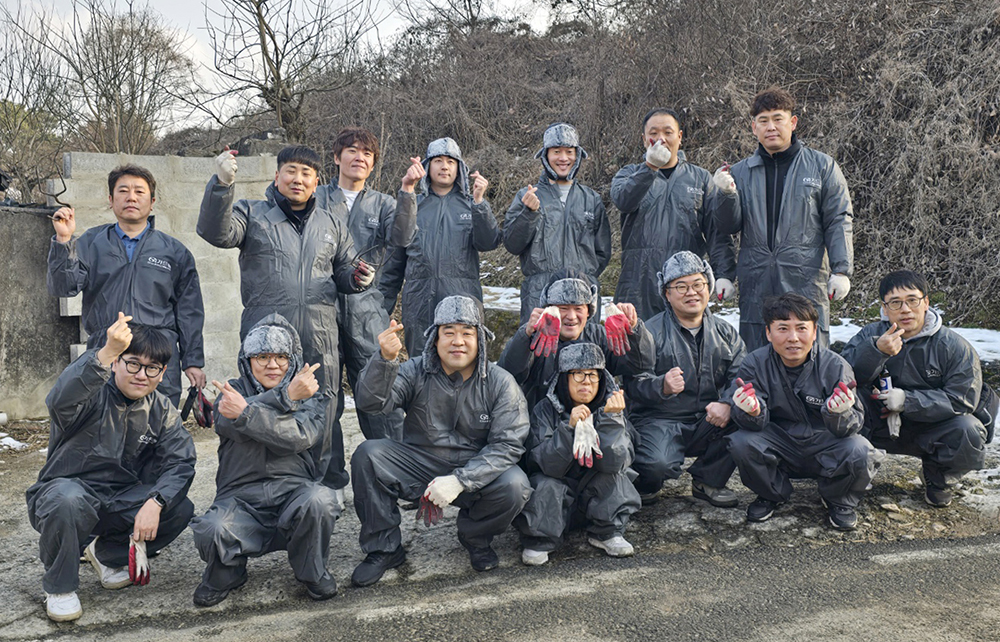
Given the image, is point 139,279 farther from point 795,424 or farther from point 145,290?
point 795,424

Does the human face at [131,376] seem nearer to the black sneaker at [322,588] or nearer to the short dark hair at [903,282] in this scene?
the black sneaker at [322,588]

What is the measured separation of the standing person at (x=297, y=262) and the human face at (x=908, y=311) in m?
2.85

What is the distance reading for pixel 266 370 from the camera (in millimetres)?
3816

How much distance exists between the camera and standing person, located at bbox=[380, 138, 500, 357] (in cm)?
495

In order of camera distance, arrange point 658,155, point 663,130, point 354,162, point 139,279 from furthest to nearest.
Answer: point 354,162 < point 663,130 < point 658,155 < point 139,279

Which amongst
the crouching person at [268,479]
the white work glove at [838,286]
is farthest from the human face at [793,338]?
the crouching person at [268,479]

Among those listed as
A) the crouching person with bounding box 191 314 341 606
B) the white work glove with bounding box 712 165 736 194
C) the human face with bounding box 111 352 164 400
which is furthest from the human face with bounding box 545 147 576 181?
the human face with bounding box 111 352 164 400

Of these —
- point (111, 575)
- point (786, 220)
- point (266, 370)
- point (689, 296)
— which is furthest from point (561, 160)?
point (111, 575)

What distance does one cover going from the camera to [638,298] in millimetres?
5062

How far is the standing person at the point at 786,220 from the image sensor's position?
4.76m

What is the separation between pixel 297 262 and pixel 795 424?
2.81 meters

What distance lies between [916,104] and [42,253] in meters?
8.37

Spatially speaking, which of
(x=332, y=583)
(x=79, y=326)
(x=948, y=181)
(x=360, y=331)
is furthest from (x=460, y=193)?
(x=948, y=181)

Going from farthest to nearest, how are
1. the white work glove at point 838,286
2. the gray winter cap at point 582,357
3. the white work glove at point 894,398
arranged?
1. the white work glove at point 838,286
2. the white work glove at point 894,398
3. the gray winter cap at point 582,357
